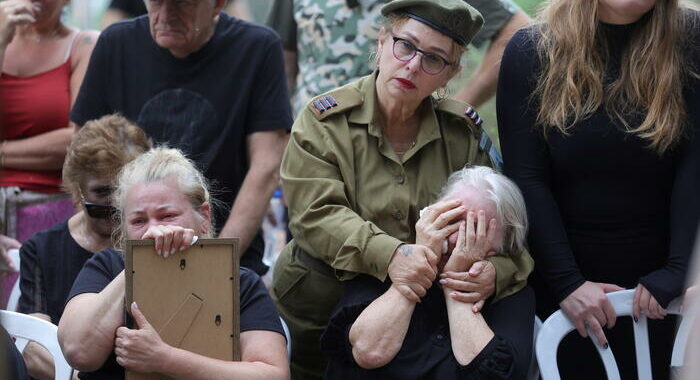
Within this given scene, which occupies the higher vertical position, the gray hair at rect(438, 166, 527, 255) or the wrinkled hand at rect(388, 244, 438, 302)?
the gray hair at rect(438, 166, 527, 255)

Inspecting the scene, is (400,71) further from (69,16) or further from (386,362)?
(69,16)

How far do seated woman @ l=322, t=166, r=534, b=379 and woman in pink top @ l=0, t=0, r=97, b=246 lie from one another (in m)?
1.78

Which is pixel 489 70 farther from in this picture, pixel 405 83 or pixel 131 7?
pixel 131 7

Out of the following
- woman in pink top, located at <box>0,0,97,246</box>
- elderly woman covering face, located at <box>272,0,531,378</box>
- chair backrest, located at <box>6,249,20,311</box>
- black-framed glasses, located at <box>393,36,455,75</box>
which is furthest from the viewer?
woman in pink top, located at <box>0,0,97,246</box>

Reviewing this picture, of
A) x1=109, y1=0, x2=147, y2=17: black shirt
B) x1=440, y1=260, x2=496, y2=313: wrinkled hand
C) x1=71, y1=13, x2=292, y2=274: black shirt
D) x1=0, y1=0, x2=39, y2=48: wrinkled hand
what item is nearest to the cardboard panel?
x1=440, y1=260, x2=496, y2=313: wrinkled hand

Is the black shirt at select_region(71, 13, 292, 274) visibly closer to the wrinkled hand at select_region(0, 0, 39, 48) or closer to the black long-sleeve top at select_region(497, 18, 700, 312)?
the wrinkled hand at select_region(0, 0, 39, 48)

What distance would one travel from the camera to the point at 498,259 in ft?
11.0

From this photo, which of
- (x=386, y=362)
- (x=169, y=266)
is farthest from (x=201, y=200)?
(x=386, y=362)

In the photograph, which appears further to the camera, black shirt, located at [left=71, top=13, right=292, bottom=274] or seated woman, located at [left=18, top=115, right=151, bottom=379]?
black shirt, located at [left=71, top=13, right=292, bottom=274]

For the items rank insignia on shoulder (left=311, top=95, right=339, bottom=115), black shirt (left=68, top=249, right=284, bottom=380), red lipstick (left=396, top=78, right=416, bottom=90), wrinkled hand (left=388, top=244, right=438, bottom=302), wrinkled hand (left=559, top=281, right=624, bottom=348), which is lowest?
black shirt (left=68, top=249, right=284, bottom=380)

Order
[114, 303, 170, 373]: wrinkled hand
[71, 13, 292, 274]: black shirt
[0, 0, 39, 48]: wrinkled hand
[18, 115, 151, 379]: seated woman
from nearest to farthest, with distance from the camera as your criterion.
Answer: [114, 303, 170, 373]: wrinkled hand
[18, 115, 151, 379]: seated woman
[71, 13, 292, 274]: black shirt
[0, 0, 39, 48]: wrinkled hand

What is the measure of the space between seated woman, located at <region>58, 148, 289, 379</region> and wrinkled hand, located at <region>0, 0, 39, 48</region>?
1325 millimetres

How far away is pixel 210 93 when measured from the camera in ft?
13.9

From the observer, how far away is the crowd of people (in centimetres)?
320
